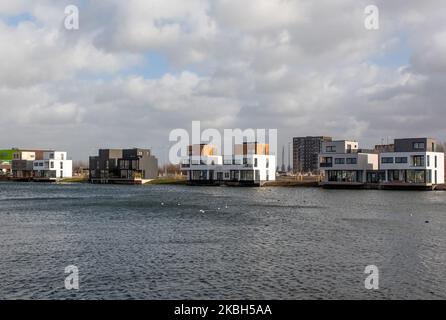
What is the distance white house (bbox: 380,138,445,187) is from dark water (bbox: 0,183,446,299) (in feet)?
167

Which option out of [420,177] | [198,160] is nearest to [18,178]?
[198,160]

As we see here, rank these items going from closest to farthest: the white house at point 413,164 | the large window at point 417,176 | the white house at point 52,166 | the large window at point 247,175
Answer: the white house at point 413,164
the large window at point 417,176
the large window at point 247,175
the white house at point 52,166

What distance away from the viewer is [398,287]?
2367 centimetres

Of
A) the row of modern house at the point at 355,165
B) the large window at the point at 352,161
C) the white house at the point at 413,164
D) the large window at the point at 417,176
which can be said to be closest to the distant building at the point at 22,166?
the row of modern house at the point at 355,165

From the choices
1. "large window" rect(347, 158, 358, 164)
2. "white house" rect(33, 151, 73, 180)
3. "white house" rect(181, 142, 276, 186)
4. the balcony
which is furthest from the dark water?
"white house" rect(33, 151, 73, 180)

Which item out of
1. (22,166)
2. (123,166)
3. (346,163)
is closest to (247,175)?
(346,163)

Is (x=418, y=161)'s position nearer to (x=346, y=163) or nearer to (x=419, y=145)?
(x=419, y=145)

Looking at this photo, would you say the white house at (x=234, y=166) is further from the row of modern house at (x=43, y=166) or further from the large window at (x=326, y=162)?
the row of modern house at (x=43, y=166)

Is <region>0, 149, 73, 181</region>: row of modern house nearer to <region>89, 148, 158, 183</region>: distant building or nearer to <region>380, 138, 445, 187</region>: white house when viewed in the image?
<region>89, 148, 158, 183</region>: distant building

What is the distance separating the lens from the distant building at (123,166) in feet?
536

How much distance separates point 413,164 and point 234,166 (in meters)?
50.3

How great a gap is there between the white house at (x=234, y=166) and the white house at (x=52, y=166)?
170 feet

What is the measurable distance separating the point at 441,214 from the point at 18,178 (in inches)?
6300
